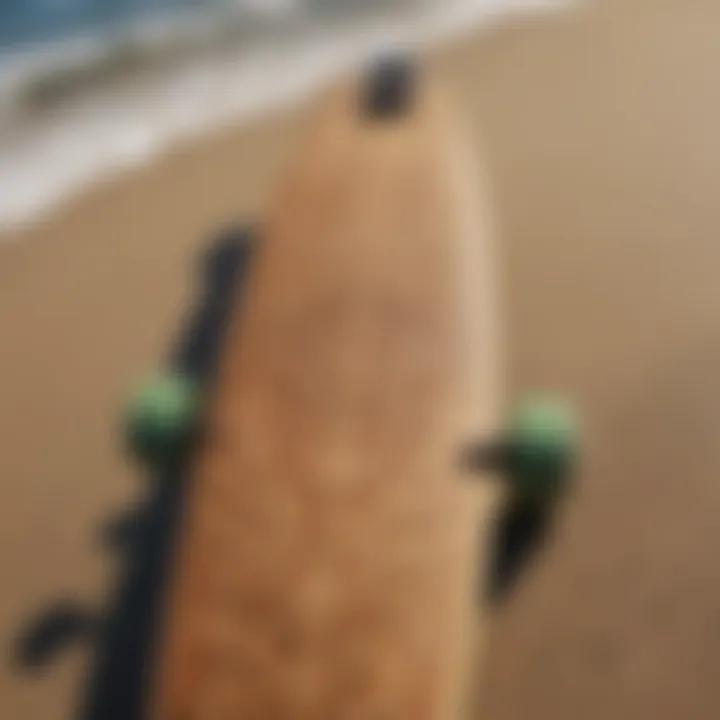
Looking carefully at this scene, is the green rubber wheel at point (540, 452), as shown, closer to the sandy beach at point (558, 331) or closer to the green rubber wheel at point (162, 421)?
the sandy beach at point (558, 331)

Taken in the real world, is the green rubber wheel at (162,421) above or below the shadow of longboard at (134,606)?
above

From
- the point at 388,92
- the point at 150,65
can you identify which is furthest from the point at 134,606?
the point at 150,65

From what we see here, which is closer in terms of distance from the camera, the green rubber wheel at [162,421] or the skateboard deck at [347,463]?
the skateboard deck at [347,463]

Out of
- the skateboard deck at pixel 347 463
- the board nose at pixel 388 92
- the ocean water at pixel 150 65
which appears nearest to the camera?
the skateboard deck at pixel 347 463

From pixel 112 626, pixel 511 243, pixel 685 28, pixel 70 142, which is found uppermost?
pixel 685 28

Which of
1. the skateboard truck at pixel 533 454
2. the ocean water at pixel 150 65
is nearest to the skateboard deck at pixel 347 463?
the skateboard truck at pixel 533 454

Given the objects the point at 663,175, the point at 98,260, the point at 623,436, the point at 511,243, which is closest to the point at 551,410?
the point at 623,436

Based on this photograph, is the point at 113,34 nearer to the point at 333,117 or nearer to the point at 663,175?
the point at 333,117
